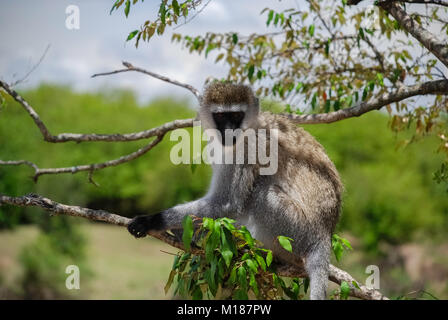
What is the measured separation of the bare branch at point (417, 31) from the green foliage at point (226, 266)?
7.01ft

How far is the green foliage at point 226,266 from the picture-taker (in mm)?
3752

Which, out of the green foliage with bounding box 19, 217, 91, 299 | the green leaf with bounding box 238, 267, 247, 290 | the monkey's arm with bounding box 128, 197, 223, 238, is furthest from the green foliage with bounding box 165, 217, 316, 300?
the green foliage with bounding box 19, 217, 91, 299

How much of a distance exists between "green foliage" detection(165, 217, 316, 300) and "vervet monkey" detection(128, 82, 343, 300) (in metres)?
0.38

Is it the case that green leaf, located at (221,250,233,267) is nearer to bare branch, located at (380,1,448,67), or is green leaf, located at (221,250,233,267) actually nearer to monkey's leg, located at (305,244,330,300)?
monkey's leg, located at (305,244,330,300)

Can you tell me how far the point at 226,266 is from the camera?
401 centimetres

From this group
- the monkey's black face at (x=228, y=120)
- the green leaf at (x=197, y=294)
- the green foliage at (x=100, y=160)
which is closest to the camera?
the green leaf at (x=197, y=294)

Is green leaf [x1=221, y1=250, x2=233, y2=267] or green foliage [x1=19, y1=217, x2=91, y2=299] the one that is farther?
green foliage [x1=19, y1=217, x2=91, y2=299]

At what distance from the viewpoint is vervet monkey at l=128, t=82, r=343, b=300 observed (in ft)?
16.5

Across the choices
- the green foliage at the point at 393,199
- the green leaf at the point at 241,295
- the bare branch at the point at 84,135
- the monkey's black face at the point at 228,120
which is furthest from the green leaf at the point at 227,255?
the green foliage at the point at 393,199

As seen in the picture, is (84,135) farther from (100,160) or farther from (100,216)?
(100,160)

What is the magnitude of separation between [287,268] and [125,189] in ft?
85.3

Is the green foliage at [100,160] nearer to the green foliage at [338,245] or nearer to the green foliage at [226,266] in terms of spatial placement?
the green foliage at [226,266]

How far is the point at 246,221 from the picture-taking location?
516cm

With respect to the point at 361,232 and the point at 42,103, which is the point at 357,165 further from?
the point at 42,103
